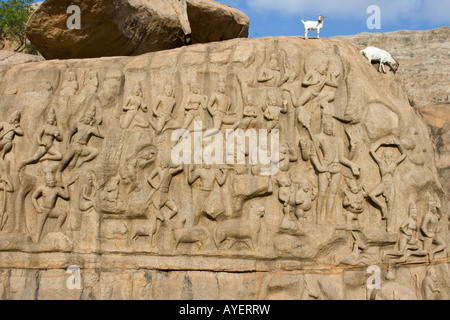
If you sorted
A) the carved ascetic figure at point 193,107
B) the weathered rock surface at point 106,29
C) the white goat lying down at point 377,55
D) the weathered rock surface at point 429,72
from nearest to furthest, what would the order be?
the carved ascetic figure at point 193,107 → the white goat lying down at point 377,55 → the weathered rock surface at point 429,72 → the weathered rock surface at point 106,29

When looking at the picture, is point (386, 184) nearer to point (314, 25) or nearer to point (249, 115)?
point (249, 115)

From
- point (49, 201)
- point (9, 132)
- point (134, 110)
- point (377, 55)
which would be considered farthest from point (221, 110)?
point (9, 132)

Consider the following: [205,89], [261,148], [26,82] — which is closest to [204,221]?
[261,148]

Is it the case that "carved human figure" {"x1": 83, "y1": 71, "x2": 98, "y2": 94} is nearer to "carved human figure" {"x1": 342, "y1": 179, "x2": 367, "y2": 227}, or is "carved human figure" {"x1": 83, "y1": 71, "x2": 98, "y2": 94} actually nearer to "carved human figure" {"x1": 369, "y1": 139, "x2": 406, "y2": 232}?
"carved human figure" {"x1": 342, "y1": 179, "x2": 367, "y2": 227}

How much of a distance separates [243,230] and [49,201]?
3.34 metres

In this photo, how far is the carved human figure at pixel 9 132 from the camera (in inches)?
324

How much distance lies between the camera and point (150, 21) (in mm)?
10656

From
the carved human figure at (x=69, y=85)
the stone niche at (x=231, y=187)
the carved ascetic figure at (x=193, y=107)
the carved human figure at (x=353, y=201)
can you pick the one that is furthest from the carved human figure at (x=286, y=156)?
the carved human figure at (x=69, y=85)

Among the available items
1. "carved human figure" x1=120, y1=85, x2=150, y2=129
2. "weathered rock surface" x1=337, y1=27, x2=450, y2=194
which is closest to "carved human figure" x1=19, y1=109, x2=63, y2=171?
"carved human figure" x1=120, y1=85, x2=150, y2=129

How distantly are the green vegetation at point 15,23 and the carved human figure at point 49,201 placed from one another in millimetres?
11031

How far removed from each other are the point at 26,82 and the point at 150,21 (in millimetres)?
3291

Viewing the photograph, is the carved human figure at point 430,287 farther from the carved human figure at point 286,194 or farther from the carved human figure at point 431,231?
the carved human figure at point 286,194

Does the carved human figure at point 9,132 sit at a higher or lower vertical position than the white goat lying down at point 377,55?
lower
